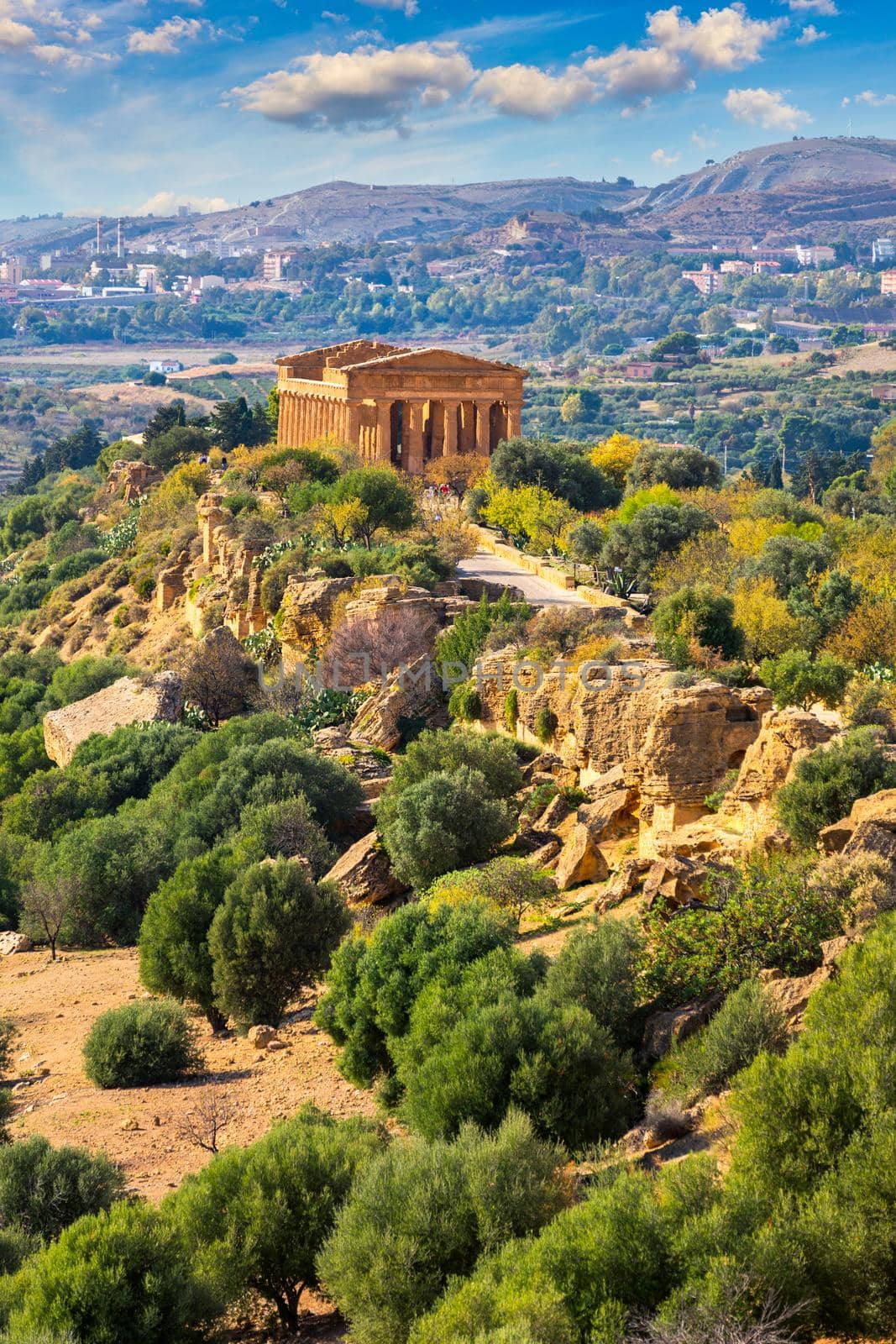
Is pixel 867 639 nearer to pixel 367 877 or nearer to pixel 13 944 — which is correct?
pixel 367 877

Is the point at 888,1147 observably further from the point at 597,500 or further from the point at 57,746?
the point at 597,500

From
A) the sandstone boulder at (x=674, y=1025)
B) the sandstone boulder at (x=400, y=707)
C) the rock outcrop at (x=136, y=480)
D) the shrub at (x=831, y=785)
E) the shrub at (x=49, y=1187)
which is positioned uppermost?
the shrub at (x=831, y=785)

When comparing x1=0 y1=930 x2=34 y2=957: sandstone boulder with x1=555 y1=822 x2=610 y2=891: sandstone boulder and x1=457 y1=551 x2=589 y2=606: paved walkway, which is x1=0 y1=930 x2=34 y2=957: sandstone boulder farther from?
x1=457 y1=551 x2=589 y2=606: paved walkway

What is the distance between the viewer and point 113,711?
38.9 metres

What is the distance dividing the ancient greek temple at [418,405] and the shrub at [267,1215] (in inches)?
1880

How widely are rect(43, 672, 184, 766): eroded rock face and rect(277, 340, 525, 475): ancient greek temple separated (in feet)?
74.8

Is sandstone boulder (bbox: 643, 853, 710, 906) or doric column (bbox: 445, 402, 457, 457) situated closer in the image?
sandstone boulder (bbox: 643, 853, 710, 906)

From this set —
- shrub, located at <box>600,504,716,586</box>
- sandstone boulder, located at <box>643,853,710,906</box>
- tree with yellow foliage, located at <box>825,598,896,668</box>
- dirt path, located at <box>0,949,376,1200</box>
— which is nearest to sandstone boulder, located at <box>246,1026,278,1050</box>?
dirt path, located at <box>0,949,376,1200</box>

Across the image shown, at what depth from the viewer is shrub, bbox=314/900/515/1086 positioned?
17922mm

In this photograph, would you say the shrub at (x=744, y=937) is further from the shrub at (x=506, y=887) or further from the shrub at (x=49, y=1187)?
the shrub at (x=49, y=1187)

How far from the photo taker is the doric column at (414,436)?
62.8 metres

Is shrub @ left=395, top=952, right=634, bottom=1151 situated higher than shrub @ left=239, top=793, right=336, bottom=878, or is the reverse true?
shrub @ left=395, top=952, right=634, bottom=1151

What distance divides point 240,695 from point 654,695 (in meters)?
16.2

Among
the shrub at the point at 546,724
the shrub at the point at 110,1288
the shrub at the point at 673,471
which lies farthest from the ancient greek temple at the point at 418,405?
the shrub at the point at 110,1288
